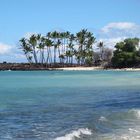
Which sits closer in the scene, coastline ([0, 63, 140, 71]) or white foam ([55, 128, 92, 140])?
white foam ([55, 128, 92, 140])

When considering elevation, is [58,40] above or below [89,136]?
above

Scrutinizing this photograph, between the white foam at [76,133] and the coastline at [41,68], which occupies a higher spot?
the coastline at [41,68]

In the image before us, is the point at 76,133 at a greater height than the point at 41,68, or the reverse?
the point at 41,68

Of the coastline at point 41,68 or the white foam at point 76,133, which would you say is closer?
the white foam at point 76,133

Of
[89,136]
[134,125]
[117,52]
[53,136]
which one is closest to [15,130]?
[53,136]

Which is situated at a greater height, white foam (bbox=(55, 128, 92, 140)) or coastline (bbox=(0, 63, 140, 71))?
coastline (bbox=(0, 63, 140, 71))

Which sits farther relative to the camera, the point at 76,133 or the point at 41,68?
the point at 41,68

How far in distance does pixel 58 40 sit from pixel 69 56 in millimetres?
6619

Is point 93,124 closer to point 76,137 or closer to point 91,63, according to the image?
point 76,137

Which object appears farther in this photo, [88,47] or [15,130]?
[88,47]

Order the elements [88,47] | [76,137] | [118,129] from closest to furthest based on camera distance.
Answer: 1. [76,137]
2. [118,129]
3. [88,47]

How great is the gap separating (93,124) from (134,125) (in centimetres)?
188

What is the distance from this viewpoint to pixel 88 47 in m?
157

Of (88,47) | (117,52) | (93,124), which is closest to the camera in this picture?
(93,124)
